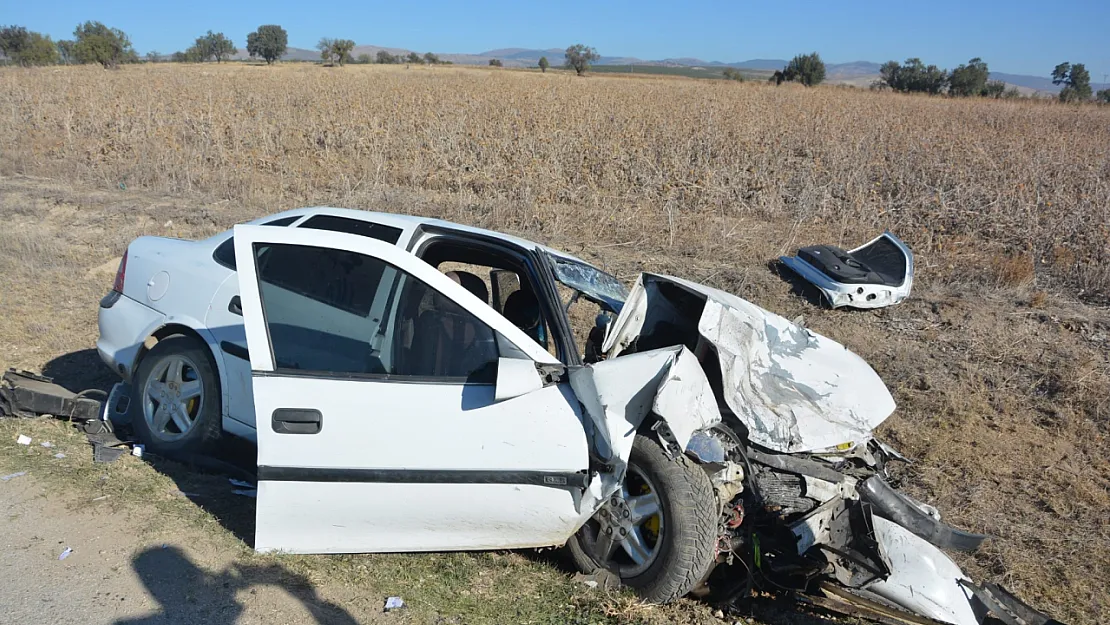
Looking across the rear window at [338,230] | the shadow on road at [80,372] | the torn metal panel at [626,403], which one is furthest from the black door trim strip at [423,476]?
the shadow on road at [80,372]

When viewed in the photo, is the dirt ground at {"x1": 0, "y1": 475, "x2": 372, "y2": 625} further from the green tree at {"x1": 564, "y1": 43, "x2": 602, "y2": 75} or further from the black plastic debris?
the green tree at {"x1": 564, "y1": 43, "x2": 602, "y2": 75}

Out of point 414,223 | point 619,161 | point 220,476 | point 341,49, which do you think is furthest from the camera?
point 341,49

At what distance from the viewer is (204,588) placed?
11.3 ft

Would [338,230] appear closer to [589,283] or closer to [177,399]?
[177,399]

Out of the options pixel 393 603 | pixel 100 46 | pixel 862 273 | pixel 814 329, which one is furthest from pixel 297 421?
pixel 100 46

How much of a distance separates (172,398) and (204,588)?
1.45 m

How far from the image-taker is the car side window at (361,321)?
3.40 metres

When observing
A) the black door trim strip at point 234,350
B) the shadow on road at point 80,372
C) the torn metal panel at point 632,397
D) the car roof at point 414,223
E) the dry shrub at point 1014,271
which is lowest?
the shadow on road at point 80,372

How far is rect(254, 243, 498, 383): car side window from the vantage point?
11.2 feet

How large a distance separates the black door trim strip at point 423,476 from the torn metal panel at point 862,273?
4874 millimetres

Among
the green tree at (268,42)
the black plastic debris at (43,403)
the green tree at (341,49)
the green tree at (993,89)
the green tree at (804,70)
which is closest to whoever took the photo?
the black plastic debris at (43,403)

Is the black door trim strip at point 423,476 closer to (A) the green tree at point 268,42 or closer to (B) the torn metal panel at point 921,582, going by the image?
(B) the torn metal panel at point 921,582

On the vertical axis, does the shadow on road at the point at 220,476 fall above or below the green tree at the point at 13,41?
below

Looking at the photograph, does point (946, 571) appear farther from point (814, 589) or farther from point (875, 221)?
point (875, 221)
